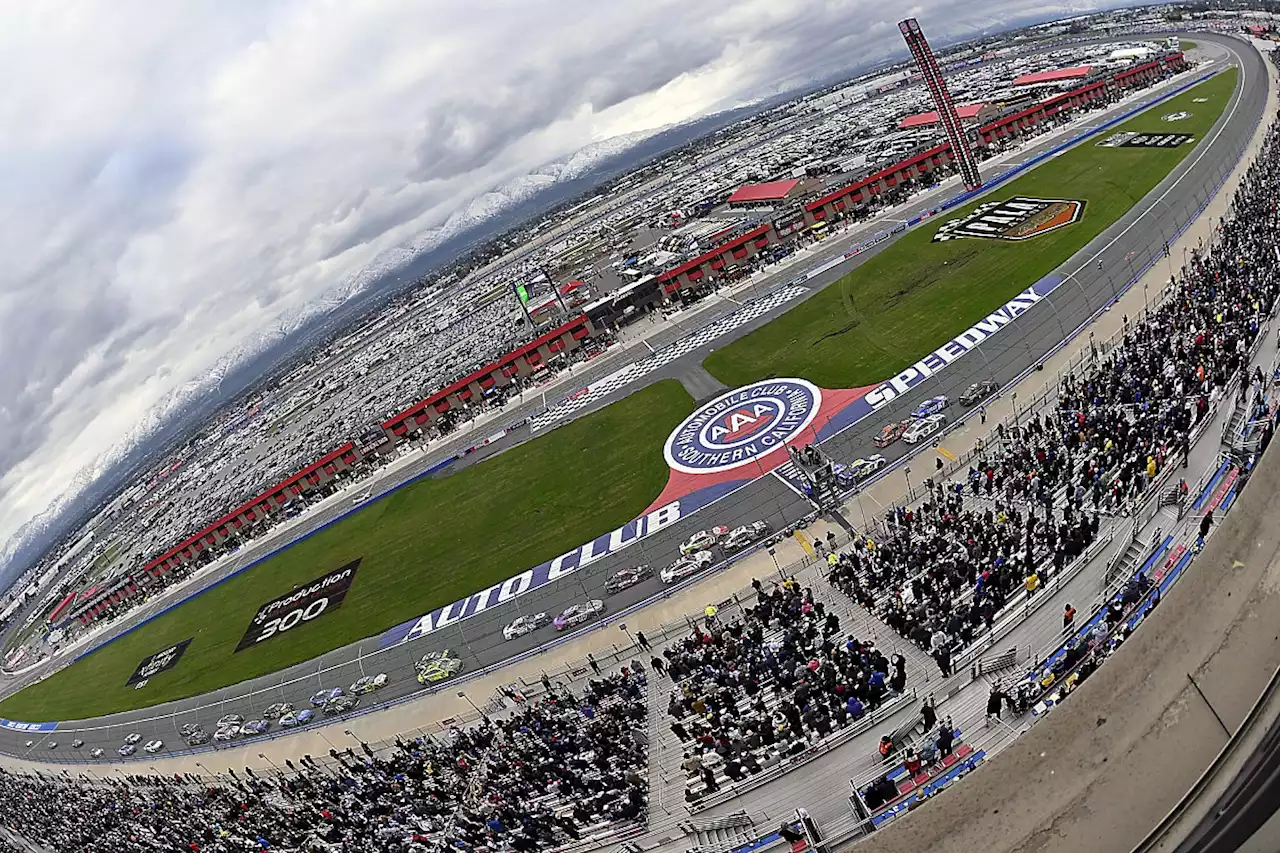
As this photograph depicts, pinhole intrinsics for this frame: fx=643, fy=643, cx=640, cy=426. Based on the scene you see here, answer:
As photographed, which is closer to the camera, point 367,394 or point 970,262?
point 970,262

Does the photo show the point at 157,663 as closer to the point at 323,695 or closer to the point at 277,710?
the point at 277,710

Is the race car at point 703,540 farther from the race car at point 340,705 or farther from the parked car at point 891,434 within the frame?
the race car at point 340,705

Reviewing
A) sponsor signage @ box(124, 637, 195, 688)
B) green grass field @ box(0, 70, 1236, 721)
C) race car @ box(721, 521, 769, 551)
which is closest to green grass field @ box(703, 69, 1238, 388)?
green grass field @ box(0, 70, 1236, 721)

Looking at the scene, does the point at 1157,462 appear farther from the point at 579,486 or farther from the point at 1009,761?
the point at 579,486

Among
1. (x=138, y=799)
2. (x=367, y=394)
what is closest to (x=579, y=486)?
(x=138, y=799)

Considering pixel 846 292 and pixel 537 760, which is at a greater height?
pixel 846 292

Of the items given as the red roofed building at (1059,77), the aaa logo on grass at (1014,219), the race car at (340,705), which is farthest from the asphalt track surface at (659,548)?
the red roofed building at (1059,77)

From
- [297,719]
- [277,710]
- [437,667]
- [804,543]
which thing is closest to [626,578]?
[804,543]
